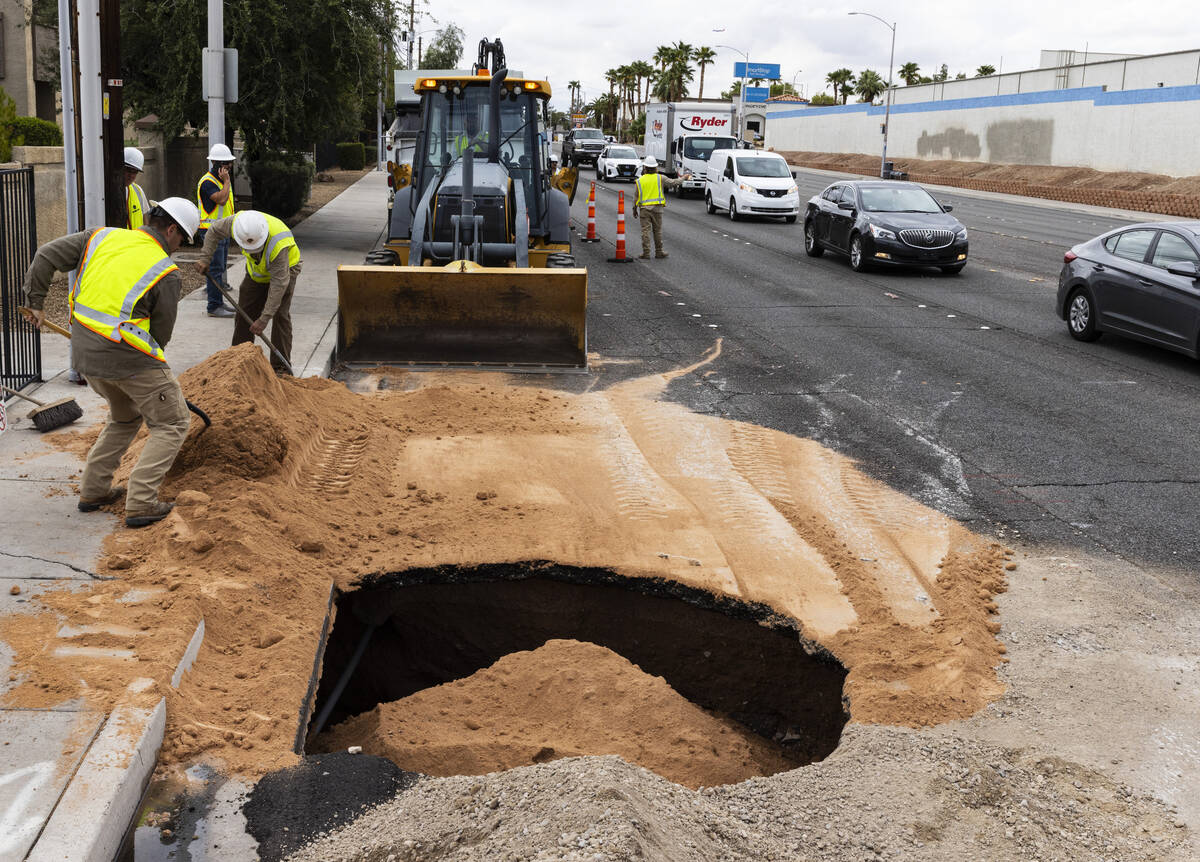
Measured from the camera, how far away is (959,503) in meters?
8.12

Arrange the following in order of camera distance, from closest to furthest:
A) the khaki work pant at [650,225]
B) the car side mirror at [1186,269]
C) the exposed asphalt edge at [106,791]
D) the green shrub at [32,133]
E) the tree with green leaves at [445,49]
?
the exposed asphalt edge at [106,791], the car side mirror at [1186,269], the green shrub at [32,133], the khaki work pant at [650,225], the tree with green leaves at [445,49]

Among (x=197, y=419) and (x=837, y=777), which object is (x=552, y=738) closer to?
(x=837, y=777)

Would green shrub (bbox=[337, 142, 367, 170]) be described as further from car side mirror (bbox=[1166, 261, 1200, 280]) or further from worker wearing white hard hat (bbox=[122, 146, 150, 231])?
car side mirror (bbox=[1166, 261, 1200, 280])

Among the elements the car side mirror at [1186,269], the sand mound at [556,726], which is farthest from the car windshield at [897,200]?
the sand mound at [556,726]

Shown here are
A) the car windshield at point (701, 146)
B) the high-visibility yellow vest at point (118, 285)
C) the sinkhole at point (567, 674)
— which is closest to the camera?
the sinkhole at point (567, 674)

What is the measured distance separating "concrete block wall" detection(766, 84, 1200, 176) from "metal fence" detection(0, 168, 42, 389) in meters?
47.7

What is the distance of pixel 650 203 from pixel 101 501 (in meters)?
15.6

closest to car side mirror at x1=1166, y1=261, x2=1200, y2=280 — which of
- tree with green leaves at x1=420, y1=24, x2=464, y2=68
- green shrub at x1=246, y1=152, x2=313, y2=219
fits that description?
green shrub at x1=246, y1=152, x2=313, y2=219

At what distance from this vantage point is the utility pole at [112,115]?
1016 cm

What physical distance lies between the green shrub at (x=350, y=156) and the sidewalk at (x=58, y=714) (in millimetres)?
41520

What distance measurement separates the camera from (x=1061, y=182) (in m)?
53.9

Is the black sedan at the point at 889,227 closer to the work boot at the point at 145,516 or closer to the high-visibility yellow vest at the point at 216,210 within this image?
the high-visibility yellow vest at the point at 216,210

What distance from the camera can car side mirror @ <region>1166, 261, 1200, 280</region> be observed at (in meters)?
12.6

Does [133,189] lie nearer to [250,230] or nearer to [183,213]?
[250,230]
